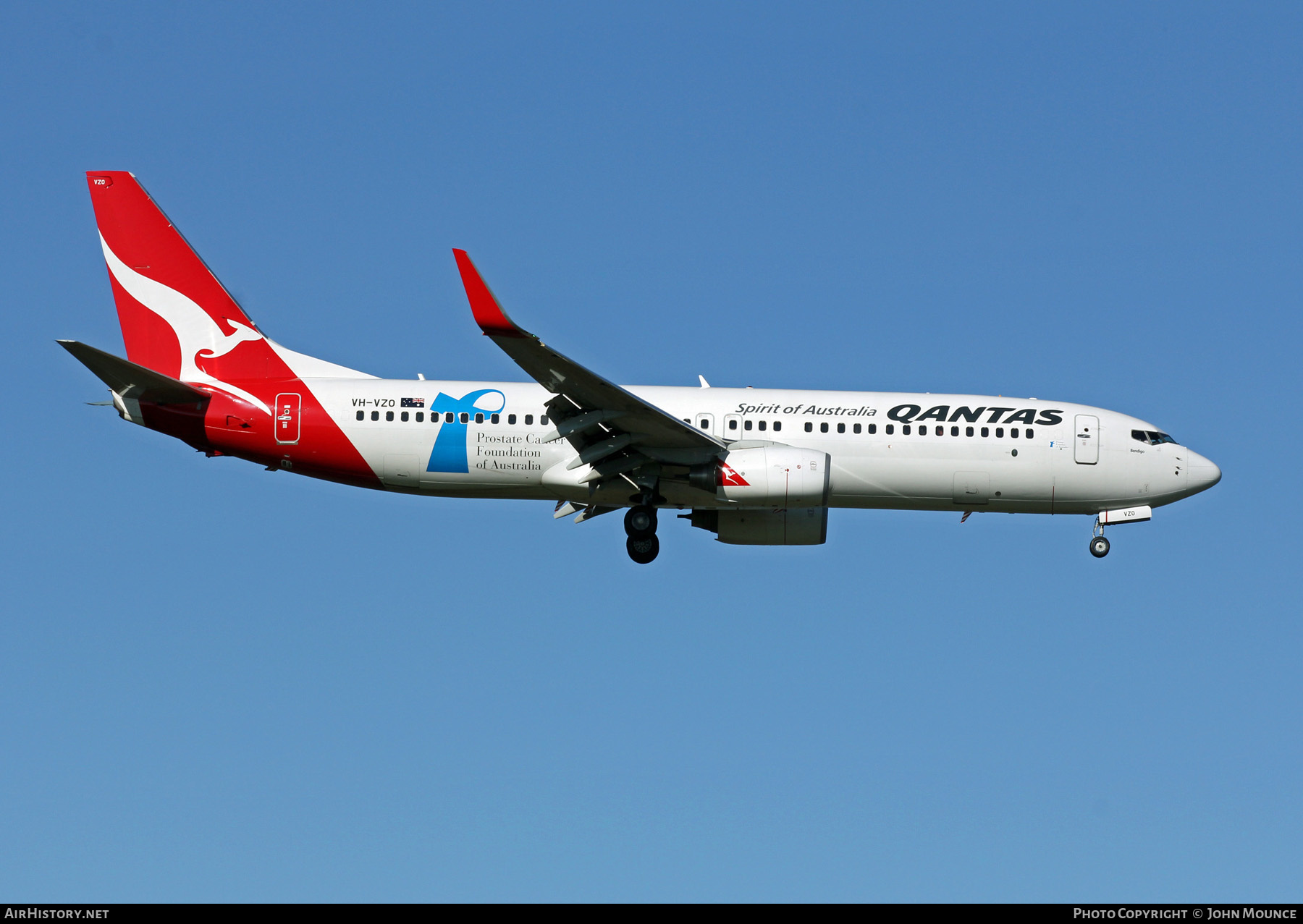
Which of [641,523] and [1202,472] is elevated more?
[1202,472]

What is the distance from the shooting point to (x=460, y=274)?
23.7 m

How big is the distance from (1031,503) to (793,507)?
18.2 feet

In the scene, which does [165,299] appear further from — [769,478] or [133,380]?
[769,478]

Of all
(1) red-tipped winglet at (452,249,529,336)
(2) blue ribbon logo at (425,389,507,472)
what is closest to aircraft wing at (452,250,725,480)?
(1) red-tipped winglet at (452,249,529,336)

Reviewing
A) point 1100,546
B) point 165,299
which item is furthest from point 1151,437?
point 165,299

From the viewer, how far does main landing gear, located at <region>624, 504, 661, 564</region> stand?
29.2 m

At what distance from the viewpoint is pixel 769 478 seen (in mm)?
27734

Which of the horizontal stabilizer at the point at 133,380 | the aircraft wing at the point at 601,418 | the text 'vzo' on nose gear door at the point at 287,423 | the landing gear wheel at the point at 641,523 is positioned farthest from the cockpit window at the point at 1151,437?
the horizontal stabilizer at the point at 133,380

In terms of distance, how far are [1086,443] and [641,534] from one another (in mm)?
9782

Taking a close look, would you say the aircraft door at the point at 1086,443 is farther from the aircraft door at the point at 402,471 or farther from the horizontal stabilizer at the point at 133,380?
the horizontal stabilizer at the point at 133,380

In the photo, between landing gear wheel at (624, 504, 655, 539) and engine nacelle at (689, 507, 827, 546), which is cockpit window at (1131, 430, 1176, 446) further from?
landing gear wheel at (624, 504, 655, 539)

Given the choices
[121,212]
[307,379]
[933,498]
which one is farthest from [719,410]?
[121,212]

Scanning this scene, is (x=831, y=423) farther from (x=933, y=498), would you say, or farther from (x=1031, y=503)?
(x=1031, y=503)

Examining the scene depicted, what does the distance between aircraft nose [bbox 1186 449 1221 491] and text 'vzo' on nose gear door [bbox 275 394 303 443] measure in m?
19.1
